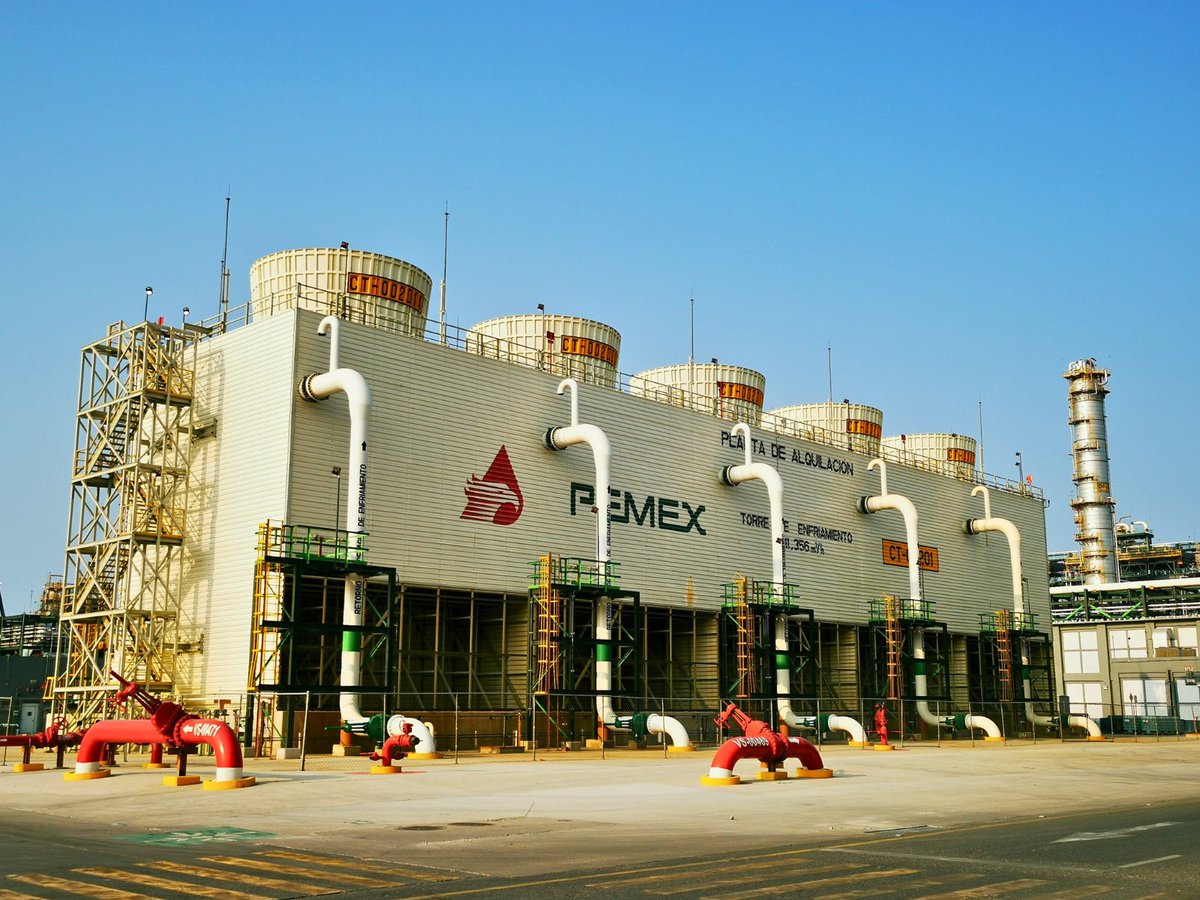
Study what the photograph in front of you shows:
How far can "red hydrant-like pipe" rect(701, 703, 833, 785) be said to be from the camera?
2694cm

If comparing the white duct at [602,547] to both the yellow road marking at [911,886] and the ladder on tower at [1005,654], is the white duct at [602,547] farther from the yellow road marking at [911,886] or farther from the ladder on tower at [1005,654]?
the yellow road marking at [911,886]

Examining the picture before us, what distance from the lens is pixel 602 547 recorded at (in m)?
49.2

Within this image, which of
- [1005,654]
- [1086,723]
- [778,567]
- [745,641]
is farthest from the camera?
[1005,654]

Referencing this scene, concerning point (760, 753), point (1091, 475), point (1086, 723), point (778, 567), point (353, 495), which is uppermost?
point (1091, 475)

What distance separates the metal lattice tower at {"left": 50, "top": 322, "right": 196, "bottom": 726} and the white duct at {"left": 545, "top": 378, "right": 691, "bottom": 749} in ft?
50.7

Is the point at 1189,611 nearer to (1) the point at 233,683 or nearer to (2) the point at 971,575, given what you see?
(2) the point at 971,575

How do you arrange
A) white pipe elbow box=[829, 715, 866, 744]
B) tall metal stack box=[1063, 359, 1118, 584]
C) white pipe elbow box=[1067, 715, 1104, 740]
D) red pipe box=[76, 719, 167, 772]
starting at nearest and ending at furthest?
1. red pipe box=[76, 719, 167, 772]
2. white pipe elbow box=[829, 715, 866, 744]
3. white pipe elbow box=[1067, 715, 1104, 740]
4. tall metal stack box=[1063, 359, 1118, 584]

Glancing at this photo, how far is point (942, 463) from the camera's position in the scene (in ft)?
269

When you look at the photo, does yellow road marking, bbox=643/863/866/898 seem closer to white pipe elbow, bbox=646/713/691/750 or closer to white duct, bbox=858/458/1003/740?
white pipe elbow, bbox=646/713/691/750

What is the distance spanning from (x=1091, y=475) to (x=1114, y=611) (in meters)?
14.2

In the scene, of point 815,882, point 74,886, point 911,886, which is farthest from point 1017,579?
point 74,886

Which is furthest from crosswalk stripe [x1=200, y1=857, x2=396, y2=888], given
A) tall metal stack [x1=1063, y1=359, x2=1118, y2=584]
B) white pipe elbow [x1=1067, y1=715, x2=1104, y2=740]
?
tall metal stack [x1=1063, y1=359, x2=1118, y2=584]

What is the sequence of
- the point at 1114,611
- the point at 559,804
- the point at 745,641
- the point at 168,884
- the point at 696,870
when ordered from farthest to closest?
1. the point at 1114,611
2. the point at 745,641
3. the point at 559,804
4. the point at 696,870
5. the point at 168,884

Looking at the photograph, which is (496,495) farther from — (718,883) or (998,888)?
(998,888)
